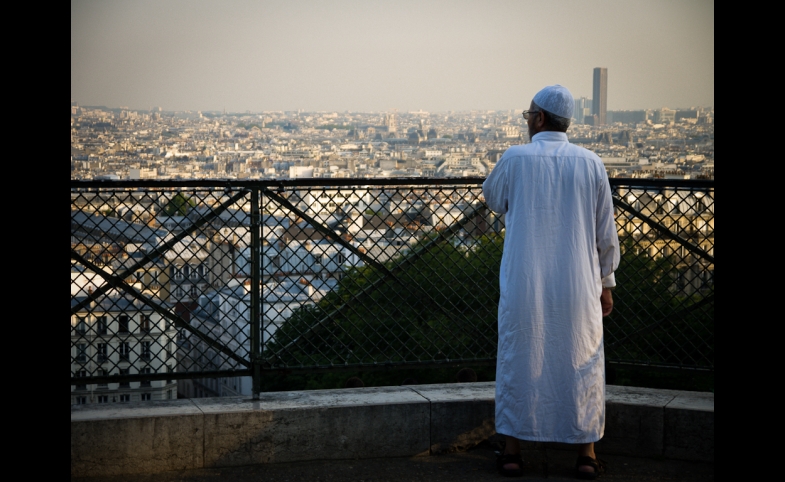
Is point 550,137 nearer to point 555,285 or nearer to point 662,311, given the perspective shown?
point 555,285

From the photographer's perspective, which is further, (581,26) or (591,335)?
(581,26)

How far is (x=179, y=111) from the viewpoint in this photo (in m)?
52.2

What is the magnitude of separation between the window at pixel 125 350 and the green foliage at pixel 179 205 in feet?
2.16

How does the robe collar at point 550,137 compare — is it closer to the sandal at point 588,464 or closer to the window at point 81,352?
the sandal at point 588,464

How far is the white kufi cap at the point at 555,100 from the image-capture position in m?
3.45

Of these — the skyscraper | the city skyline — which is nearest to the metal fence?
the skyscraper

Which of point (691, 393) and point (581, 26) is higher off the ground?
point (581, 26)

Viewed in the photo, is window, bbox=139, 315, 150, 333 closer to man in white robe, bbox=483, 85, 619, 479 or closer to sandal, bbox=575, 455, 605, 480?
man in white robe, bbox=483, 85, 619, 479

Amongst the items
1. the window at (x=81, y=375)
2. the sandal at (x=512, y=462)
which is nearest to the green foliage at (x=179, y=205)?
the window at (x=81, y=375)

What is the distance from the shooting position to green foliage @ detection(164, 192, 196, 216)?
3.91 meters
